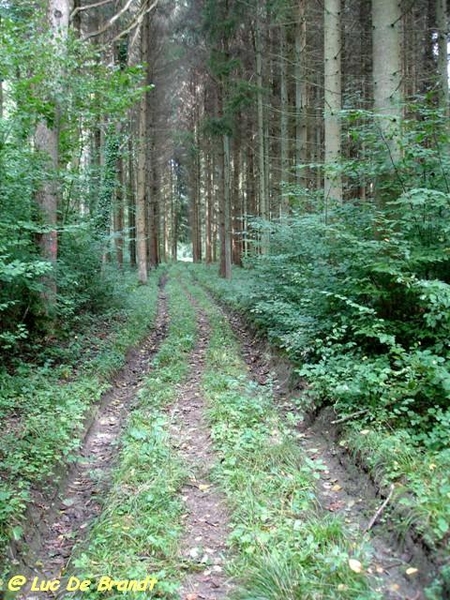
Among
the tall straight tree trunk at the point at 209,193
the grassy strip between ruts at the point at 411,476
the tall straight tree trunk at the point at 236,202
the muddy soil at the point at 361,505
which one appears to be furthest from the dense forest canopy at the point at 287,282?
the tall straight tree trunk at the point at 209,193

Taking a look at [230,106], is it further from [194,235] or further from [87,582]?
[194,235]

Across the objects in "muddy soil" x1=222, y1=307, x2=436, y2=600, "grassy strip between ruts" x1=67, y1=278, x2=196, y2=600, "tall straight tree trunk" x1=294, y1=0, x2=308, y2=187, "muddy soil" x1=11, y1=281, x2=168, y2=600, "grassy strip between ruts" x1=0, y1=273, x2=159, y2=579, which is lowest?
"muddy soil" x1=11, y1=281, x2=168, y2=600

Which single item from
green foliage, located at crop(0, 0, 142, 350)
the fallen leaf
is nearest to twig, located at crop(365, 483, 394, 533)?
the fallen leaf

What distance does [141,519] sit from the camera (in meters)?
3.22

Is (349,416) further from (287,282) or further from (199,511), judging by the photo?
(287,282)

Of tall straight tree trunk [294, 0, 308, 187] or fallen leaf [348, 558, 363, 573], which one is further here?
tall straight tree trunk [294, 0, 308, 187]

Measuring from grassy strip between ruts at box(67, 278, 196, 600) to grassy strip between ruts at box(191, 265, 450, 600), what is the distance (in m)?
1.64

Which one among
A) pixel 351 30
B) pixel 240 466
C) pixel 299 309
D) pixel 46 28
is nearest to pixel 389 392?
pixel 240 466

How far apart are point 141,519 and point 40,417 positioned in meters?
2.10

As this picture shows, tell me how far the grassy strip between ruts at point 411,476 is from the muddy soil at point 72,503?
2.44 meters

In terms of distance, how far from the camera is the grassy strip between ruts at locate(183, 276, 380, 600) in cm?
248

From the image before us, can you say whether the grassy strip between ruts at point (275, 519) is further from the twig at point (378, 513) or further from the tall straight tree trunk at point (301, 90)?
the tall straight tree trunk at point (301, 90)

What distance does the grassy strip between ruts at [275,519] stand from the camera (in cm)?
248

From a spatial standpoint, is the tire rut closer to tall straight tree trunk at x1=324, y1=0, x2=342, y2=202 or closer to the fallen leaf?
the fallen leaf
